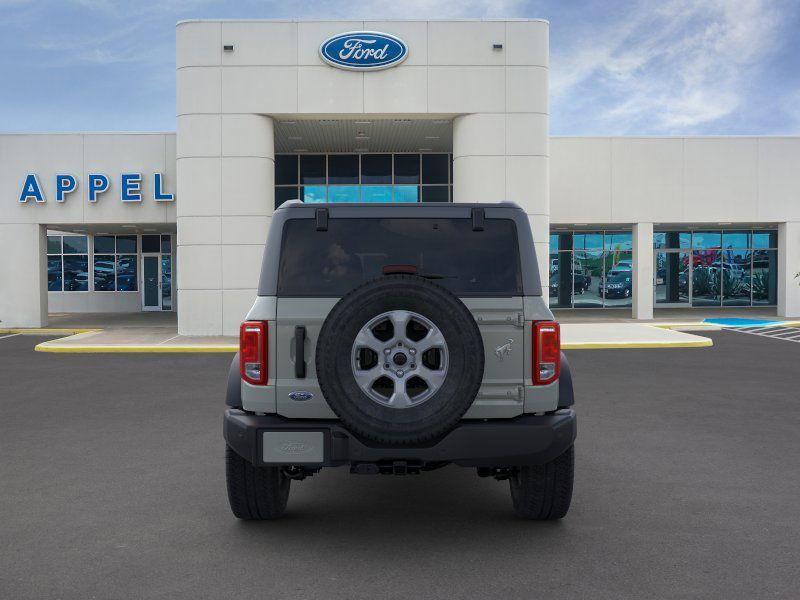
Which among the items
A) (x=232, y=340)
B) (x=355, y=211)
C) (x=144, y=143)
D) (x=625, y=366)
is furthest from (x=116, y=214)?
(x=355, y=211)

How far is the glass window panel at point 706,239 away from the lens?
3086 centimetres

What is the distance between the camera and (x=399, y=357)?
3.75 m

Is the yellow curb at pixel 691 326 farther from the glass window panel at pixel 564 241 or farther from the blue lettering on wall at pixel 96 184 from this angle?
the blue lettering on wall at pixel 96 184

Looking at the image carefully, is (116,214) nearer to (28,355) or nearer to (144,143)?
(144,143)

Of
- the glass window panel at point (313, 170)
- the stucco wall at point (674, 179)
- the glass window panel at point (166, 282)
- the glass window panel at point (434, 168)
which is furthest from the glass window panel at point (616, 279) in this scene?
the glass window panel at point (166, 282)

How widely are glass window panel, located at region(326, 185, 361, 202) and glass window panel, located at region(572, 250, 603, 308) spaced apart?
442 inches

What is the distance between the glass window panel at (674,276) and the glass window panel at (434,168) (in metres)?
12.6

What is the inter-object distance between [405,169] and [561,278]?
9.99m

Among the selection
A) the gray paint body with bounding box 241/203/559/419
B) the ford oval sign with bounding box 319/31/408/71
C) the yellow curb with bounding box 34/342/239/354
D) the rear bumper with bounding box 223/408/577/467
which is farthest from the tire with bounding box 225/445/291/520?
the ford oval sign with bounding box 319/31/408/71

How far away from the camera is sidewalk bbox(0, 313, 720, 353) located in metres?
15.4

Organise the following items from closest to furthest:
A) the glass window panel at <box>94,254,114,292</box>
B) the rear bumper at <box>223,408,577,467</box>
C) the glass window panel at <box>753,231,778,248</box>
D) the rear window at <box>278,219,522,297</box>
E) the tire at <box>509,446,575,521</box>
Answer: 1. the rear bumper at <box>223,408,577,467</box>
2. the rear window at <box>278,219,522,297</box>
3. the tire at <box>509,446,575,521</box>
4. the glass window panel at <box>94,254,114,292</box>
5. the glass window panel at <box>753,231,778,248</box>

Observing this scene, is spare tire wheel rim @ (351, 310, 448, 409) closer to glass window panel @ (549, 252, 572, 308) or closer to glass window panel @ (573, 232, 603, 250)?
glass window panel @ (549, 252, 572, 308)

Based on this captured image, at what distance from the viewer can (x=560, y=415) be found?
13.5ft

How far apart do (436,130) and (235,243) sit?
6.66 metres
